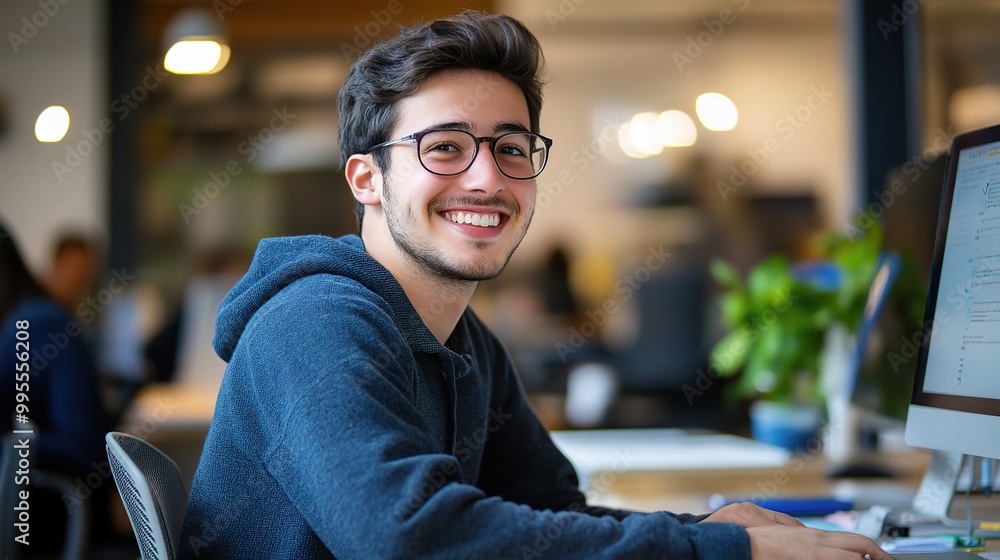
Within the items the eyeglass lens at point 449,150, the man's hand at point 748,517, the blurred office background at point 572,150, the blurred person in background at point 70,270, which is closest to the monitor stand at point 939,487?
the man's hand at point 748,517

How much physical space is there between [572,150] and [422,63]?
7.39 metres

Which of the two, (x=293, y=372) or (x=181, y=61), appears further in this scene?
(x=181, y=61)

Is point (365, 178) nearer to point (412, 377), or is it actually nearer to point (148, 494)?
point (412, 377)

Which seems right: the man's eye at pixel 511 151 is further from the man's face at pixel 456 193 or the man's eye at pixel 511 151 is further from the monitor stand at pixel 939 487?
the monitor stand at pixel 939 487

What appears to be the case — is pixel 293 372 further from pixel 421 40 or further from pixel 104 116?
pixel 104 116

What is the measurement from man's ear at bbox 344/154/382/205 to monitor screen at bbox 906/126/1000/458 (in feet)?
2.58

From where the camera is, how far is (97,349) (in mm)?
4688

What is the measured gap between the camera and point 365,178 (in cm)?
141

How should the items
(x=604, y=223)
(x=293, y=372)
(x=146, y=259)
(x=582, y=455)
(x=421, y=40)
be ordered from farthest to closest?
1. (x=604, y=223)
2. (x=146, y=259)
3. (x=582, y=455)
4. (x=421, y=40)
5. (x=293, y=372)

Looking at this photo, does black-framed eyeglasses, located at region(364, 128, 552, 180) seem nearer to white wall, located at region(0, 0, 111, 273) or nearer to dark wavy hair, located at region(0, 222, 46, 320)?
dark wavy hair, located at region(0, 222, 46, 320)

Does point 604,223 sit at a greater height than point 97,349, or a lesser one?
greater

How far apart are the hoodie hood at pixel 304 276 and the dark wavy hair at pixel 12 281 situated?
2.37m

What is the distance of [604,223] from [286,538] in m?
7.53

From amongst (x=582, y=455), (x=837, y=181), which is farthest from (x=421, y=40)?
(x=837, y=181)
